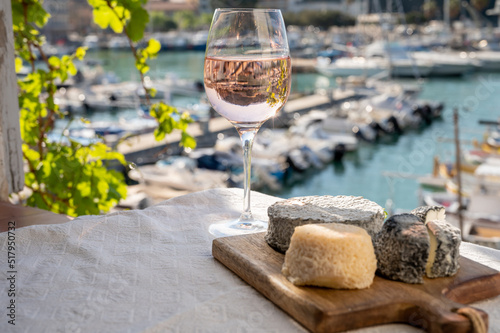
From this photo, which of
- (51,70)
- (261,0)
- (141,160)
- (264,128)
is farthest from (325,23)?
(51,70)

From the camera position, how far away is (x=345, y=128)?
1903 cm

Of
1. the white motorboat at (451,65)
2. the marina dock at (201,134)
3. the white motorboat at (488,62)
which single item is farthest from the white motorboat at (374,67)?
the marina dock at (201,134)

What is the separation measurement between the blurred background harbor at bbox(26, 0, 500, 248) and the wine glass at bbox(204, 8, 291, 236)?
737 mm

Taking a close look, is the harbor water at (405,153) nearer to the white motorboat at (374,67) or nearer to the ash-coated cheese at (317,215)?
the white motorboat at (374,67)

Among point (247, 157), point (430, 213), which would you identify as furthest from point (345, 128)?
point (430, 213)

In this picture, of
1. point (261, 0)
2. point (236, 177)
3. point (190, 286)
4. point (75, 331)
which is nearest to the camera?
point (75, 331)

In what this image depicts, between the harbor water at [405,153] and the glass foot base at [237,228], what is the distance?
976 centimetres

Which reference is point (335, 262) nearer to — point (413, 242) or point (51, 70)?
point (413, 242)

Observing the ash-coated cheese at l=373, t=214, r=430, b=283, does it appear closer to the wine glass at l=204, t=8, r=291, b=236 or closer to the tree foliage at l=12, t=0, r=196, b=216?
the wine glass at l=204, t=8, r=291, b=236

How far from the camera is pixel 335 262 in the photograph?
0.67 metres

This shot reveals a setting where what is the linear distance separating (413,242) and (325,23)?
54.4 meters

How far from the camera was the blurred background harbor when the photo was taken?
12.8m

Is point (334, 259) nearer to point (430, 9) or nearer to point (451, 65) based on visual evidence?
point (451, 65)

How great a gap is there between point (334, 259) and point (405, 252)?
0.28 ft
